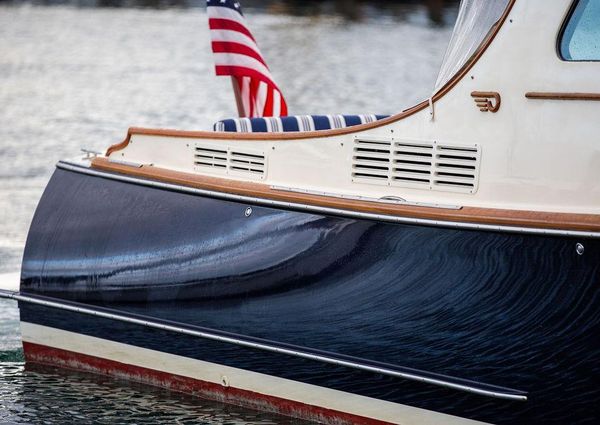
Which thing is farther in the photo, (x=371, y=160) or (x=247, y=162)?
(x=247, y=162)

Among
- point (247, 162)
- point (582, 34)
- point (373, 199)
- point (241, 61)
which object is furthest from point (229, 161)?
point (582, 34)

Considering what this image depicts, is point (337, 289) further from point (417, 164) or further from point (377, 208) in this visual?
point (417, 164)

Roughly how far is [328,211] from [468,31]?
124cm

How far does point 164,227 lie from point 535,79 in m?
2.42

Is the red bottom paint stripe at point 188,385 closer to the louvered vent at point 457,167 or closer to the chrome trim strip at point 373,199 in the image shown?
the chrome trim strip at point 373,199

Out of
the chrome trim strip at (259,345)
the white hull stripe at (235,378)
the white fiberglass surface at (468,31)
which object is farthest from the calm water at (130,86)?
the white fiberglass surface at (468,31)

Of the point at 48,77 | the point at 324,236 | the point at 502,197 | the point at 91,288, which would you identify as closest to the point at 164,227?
the point at 91,288

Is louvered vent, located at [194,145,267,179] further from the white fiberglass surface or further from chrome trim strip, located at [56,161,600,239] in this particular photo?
the white fiberglass surface

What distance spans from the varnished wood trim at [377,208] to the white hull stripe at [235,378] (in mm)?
1012

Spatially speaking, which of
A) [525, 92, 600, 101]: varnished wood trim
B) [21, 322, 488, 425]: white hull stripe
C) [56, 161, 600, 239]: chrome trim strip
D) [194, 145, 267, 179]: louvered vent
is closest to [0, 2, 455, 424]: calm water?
[21, 322, 488, 425]: white hull stripe

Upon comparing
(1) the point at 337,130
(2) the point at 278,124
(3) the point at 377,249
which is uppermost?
(1) the point at 337,130

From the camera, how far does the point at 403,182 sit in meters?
6.76

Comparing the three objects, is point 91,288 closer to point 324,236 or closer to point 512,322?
point 324,236

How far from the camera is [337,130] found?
276 inches
